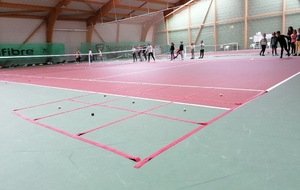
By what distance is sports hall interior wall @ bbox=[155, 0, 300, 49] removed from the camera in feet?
88.6

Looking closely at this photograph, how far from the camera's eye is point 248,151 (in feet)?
8.60

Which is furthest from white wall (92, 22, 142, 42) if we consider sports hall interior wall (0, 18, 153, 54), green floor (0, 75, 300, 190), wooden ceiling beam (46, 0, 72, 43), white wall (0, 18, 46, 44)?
green floor (0, 75, 300, 190)

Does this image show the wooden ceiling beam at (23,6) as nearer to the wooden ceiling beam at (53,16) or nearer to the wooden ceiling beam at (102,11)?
the wooden ceiling beam at (53,16)

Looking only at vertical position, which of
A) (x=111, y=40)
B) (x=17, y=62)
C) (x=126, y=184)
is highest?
(x=111, y=40)

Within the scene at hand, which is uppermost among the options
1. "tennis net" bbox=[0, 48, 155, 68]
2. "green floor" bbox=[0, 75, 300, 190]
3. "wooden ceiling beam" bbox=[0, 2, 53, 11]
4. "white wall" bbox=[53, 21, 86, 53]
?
"wooden ceiling beam" bbox=[0, 2, 53, 11]

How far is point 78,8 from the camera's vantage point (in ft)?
89.7

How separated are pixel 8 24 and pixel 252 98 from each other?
26.1 m

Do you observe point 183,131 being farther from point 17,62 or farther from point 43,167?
point 17,62

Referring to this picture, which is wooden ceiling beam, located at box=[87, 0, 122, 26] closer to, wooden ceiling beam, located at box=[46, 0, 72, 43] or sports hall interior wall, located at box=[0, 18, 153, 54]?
sports hall interior wall, located at box=[0, 18, 153, 54]

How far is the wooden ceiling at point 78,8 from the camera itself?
75.7 ft

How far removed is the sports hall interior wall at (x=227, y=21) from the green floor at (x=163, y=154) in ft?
88.8

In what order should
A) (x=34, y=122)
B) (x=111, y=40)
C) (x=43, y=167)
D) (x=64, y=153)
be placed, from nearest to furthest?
(x=43, y=167), (x=64, y=153), (x=34, y=122), (x=111, y=40)

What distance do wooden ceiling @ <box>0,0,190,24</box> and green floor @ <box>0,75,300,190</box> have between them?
18433 mm

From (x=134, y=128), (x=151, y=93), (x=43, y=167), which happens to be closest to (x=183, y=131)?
(x=134, y=128)
